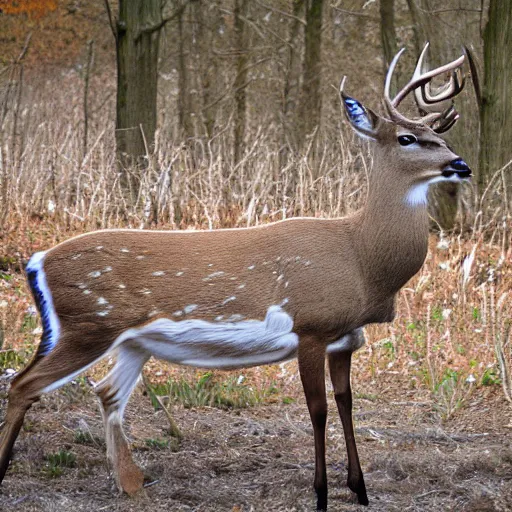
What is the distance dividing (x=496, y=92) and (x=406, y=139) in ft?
22.7

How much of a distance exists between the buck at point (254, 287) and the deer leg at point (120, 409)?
0.96ft

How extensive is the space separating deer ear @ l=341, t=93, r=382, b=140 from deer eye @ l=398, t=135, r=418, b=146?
131mm

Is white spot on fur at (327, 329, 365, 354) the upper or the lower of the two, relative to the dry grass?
upper

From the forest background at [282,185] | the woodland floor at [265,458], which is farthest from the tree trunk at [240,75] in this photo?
the woodland floor at [265,458]

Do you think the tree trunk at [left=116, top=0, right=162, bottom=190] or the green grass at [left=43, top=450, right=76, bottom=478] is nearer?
the green grass at [left=43, top=450, right=76, bottom=478]

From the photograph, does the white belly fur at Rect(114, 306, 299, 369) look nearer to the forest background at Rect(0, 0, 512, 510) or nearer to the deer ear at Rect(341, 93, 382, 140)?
the deer ear at Rect(341, 93, 382, 140)

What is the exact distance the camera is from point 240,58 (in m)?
20.9

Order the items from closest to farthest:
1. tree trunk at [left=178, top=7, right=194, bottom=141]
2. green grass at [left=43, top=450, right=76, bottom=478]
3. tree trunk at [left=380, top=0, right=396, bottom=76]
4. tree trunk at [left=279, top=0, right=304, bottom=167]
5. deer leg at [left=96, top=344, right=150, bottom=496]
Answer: deer leg at [left=96, top=344, right=150, bottom=496], green grass at [left=43, top=450, right=76, bottom=478], tree trunk at [left=380, top=0, right=396, bottom=76], tree trunk at [left=279, top=0, right=304, bottom=167], tree trunk at [left=178, top=7, right=194, bottom=141]

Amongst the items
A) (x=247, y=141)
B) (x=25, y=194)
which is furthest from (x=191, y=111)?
(x=25, y=194)

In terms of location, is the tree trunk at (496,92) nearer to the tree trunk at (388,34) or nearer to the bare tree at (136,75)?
the tree trunk at (388,34)

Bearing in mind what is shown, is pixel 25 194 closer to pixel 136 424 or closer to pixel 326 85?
pixel 136 424

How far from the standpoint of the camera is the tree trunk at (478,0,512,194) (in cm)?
1106

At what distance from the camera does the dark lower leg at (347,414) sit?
4.81 meters

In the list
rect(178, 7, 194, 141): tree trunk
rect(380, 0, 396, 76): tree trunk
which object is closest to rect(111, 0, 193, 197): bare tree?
rect(380, 0, 396, 76): tree trunk
